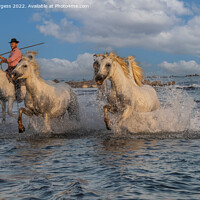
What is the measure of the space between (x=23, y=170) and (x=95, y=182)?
1347mm

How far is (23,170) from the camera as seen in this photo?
5305 mm

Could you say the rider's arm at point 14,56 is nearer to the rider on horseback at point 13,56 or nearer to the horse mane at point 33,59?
the rider on horseback at point 13,56

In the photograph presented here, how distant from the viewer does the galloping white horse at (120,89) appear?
8461 mm

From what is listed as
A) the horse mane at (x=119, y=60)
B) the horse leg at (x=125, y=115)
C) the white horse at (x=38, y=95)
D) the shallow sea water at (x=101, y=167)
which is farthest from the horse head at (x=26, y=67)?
the horse leg at (x=125, y=115)

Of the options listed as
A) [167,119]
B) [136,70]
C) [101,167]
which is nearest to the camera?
[101,167]

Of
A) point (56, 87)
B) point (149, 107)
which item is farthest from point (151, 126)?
point (56, 87)

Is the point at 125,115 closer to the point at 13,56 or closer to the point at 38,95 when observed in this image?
the point at 38,95

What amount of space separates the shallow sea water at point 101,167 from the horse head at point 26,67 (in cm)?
168

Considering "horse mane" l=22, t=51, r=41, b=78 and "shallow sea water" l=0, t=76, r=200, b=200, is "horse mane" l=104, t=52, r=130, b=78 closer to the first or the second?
"shallow sea water" l=0, t=76, r=200, b=200

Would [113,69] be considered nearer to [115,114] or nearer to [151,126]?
→ [115,114]

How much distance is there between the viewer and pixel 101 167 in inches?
214

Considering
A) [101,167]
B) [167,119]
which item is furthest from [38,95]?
[101,167]

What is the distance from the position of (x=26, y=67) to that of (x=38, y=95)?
3.01ft

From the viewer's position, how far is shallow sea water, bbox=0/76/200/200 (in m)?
4.19
